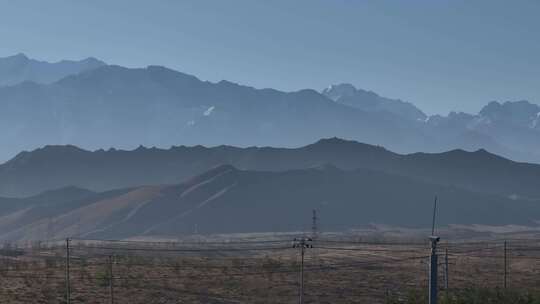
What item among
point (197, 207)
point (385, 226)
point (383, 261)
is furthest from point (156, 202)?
point (383, 261)

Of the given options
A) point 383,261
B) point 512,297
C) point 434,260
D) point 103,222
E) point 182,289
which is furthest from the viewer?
point 103,222

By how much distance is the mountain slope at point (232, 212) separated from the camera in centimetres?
17238

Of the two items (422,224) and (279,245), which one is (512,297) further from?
(422,224)

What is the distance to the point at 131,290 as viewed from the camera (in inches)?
1962

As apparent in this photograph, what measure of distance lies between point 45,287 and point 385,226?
13675 cm

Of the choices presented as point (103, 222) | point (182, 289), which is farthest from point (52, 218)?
point (182, 289)

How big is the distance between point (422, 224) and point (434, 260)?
167m

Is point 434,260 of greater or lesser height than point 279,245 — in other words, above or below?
above

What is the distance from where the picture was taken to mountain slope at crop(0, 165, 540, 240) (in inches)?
6786

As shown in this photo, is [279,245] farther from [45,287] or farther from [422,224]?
[45,287]

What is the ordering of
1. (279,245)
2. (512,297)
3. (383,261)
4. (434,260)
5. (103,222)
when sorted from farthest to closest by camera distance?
(103,222)
(279,245)
(383,261)
(512,297)
(434,260)

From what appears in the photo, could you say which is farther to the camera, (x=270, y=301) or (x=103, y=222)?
(x=103, y=222)

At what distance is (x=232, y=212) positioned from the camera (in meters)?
181

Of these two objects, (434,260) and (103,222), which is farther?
(103,222)
